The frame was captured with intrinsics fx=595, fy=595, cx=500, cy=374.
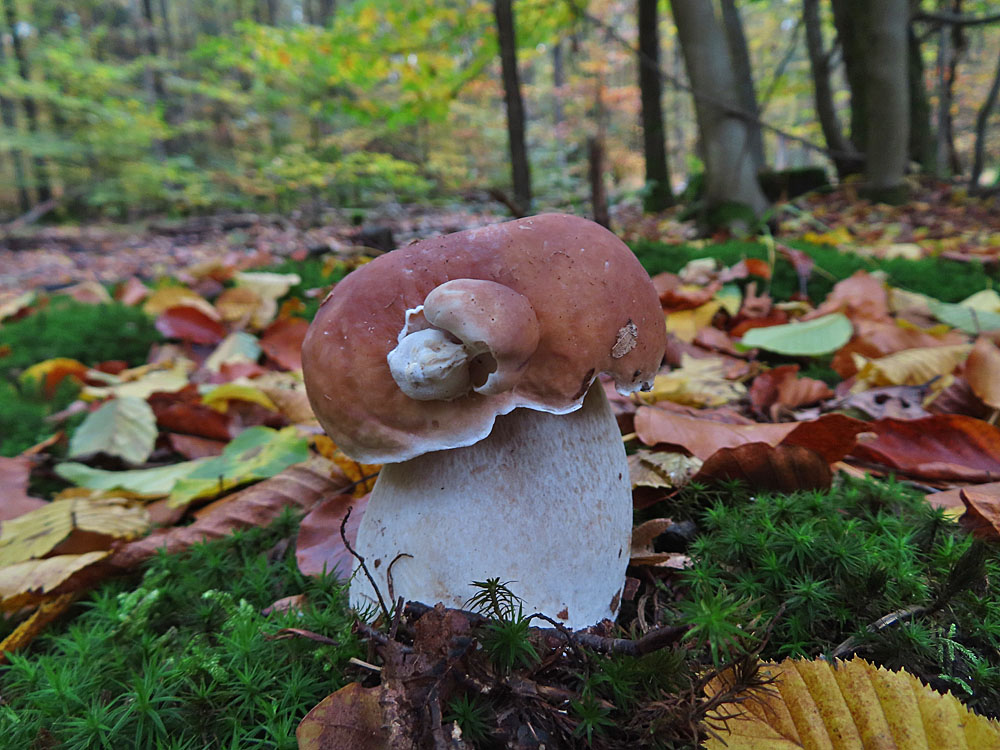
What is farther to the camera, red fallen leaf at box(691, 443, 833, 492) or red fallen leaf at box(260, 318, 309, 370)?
red fallen leaf at box(260, 318, 309, 370)

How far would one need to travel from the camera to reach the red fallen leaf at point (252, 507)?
1.43 meters

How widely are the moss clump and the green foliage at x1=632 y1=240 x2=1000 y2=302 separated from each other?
1.86 m

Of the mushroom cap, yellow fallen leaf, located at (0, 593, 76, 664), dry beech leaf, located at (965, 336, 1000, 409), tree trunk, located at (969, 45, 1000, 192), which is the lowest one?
yellow fallen leaf, located at (0, 593, 76, 664)

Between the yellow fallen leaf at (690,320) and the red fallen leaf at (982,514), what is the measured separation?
141 cm

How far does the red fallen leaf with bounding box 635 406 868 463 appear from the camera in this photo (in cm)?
128

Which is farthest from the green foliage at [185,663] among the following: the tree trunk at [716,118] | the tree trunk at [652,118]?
the tree trunk at [652,118]

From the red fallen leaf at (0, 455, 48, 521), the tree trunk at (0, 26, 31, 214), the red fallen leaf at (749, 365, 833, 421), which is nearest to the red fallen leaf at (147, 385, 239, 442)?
the red fallen leaf at (0, 455, 48, 521)

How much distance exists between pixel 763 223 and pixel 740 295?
1.99 meters

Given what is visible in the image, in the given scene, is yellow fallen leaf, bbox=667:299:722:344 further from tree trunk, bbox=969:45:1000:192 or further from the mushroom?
tree trunk, bbox=969:45:1000:192

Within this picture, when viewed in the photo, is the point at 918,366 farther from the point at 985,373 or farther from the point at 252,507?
the point at 252,507

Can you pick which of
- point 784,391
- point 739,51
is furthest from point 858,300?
point 739,51

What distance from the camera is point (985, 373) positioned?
1562mm

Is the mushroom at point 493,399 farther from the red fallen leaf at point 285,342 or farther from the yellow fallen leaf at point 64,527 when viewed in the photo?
the red fallen leaf at point 285,342

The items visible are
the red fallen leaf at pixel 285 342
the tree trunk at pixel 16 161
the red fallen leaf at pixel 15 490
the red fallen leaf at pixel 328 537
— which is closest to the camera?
the red fallen leaf at pixel 328 537
